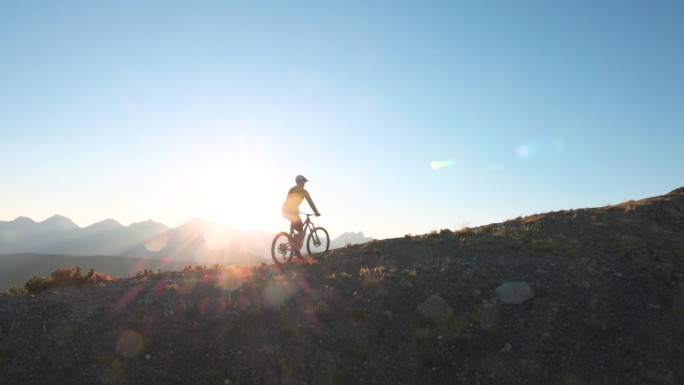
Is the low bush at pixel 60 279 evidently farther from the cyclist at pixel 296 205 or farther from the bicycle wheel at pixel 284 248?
the cyclist at pixel 296 205

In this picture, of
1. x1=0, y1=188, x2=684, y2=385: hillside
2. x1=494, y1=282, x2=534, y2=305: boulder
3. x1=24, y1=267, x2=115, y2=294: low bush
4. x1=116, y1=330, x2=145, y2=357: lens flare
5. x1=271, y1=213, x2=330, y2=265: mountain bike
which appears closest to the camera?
x1=0, y1=188, x2=684, y2=385: hillside

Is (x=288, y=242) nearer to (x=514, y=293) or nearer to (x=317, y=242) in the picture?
(x=317, y=242)

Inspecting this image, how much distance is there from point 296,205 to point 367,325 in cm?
713

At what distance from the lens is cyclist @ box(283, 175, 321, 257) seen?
55.5 feet

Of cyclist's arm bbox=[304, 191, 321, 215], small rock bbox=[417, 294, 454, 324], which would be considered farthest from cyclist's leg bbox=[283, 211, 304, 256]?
small rock bbox=[417, 294, 454, 324]

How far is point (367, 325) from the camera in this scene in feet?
36.6

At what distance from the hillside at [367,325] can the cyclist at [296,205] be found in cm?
177

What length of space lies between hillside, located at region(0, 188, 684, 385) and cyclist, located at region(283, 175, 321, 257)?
177cm

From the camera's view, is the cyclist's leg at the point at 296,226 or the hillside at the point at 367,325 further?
the cyclist's leg at the point at 296,226

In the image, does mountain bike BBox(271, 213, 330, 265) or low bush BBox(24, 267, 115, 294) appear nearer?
low bush BBox(24, 267, 115, 294)

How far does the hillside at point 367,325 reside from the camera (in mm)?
9305

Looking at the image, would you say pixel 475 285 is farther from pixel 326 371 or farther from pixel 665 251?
pixel 665 251

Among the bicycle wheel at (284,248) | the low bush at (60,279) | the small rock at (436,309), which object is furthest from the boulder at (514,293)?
the low bush at (60,279)

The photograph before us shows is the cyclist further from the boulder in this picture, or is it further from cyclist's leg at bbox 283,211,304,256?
the boulder
